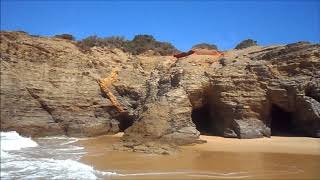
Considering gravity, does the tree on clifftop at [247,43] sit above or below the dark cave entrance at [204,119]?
above

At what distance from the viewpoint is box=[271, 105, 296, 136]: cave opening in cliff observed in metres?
21.3

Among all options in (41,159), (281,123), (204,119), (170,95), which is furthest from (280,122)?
(41,159)

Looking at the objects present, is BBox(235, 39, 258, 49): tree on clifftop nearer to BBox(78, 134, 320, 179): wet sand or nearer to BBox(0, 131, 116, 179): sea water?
BBox(78, 134, 320, 179): wet sand

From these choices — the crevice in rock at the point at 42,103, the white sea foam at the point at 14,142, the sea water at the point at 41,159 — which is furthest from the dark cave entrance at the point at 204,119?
the white sea foam at the point at 14,142

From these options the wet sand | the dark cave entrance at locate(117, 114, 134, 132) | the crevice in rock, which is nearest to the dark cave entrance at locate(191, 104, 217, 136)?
the dark cave entrance at locate(117, 114, 134, 132)

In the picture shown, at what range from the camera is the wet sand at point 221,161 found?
10.7 metres

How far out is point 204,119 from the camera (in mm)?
22984

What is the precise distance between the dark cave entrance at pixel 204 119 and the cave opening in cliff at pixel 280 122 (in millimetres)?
3289

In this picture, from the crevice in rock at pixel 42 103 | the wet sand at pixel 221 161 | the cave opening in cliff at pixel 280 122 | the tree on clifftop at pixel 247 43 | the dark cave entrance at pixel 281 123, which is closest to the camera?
the wet sand at pixel 221 161

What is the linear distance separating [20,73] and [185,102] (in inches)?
333

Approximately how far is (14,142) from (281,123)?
13964 millimetres

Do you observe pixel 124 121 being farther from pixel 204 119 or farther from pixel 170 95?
pixel 170 95

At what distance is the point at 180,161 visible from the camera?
12.9 m

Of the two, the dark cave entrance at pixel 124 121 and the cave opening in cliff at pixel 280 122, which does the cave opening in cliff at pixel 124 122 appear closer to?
the dark cave entrance at pixel 124 121
